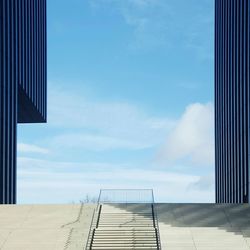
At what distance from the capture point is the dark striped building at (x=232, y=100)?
5928 centimetres

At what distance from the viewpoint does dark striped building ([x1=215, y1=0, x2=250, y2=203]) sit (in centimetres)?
5928

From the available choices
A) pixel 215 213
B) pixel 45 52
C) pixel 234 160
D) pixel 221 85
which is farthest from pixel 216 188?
pixel 215 213

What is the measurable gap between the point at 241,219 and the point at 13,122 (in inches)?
1112

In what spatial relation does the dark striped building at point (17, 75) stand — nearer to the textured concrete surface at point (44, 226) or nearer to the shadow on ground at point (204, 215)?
the textured concrete surface at point (44, 226)

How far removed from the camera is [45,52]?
80.4 metres

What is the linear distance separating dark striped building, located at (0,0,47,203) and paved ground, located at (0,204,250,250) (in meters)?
17.7

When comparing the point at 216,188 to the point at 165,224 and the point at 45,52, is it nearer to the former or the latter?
the point at 45,52

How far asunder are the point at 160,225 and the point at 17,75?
30.2 metres

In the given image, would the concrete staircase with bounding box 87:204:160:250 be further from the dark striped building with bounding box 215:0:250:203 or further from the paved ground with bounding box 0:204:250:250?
the dark striped building with bounding box 215:0:250:203

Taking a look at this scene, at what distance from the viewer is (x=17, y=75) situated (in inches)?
2406

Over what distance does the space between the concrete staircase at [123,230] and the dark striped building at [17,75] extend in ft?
70.6

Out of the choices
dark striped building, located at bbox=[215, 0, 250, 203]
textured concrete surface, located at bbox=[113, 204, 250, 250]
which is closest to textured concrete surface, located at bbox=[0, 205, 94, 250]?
textured concrete surface, located at bbox=[113, 204, 250, 250]

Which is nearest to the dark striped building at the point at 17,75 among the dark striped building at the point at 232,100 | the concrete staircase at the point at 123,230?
the dark striped building at the point at 232,100

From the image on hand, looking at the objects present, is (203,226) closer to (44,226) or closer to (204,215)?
(204,215)
